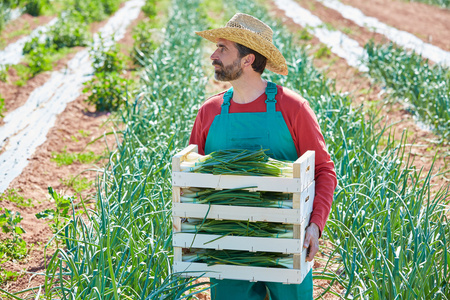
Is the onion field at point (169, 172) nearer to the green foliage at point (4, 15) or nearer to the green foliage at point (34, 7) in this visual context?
the green foliage at point (4, 15)

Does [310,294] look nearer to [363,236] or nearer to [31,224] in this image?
[363,236]

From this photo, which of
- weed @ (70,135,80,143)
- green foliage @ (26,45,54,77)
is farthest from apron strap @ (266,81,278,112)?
green foliage @ (26,45,54,77)

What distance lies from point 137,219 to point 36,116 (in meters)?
3.68

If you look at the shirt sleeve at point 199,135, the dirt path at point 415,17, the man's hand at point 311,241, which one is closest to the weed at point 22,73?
the shirt sleeve at point 199,135

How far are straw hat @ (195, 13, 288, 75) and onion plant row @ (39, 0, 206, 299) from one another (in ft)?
2.61

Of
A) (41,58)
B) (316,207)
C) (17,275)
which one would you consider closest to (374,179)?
(316,207)

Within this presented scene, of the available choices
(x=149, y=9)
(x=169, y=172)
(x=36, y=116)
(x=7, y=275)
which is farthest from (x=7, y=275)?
(x=149, y=9)

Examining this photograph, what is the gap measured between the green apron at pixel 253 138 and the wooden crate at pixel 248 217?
0.16 metres

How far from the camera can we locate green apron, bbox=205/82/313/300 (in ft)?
7.27

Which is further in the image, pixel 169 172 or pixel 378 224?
pixel 169 172

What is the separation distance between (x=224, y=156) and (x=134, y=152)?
159 centimetres

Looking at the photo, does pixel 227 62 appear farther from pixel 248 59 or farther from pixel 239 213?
pixel 239 213

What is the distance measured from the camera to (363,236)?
293cm

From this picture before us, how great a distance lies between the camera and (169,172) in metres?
3.14
